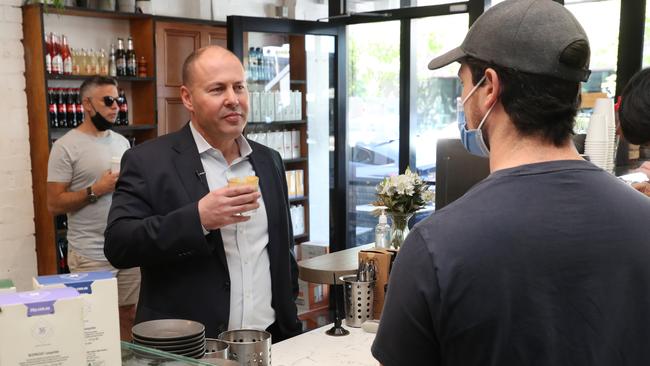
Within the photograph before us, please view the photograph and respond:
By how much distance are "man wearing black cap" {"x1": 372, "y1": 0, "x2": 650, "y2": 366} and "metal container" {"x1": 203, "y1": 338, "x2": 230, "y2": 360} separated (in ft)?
2.16

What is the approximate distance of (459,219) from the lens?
3.53 feet

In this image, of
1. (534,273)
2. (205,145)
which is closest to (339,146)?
(205,145)

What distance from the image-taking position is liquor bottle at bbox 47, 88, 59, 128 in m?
4.54

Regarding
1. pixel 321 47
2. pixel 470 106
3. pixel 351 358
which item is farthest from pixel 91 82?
pixel 470 106

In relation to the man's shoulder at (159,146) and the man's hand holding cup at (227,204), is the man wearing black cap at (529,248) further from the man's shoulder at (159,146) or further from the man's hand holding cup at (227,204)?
the man's shoulder at (159,146)

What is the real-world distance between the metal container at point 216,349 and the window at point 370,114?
177 inches

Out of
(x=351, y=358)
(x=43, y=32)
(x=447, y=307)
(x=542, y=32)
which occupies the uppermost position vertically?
(x=43, y=32)

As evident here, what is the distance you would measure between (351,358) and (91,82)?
9.94 feet

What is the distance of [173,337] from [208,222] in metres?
0.61

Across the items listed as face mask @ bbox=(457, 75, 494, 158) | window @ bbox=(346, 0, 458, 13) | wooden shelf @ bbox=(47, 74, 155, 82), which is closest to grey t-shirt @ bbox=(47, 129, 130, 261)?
wooden shelf @ bbox=(47, 74, 155, 82)

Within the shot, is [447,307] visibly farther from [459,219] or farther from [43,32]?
[43,32]

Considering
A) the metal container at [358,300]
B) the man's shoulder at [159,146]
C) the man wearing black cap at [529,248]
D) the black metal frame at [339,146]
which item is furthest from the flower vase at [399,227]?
the black metal frame at [339,146]

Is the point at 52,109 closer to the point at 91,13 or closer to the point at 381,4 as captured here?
the point at 91,13

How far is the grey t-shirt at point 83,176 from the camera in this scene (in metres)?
4.12
